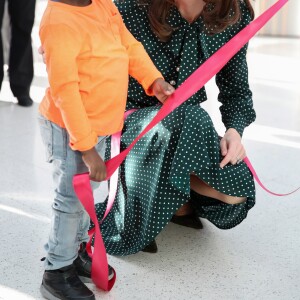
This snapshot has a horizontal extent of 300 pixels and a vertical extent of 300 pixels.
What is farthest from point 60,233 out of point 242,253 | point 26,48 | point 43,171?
point 26,48

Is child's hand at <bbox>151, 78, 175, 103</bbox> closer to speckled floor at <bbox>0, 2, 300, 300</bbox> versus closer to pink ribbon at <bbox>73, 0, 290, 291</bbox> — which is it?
pink ribbon at <bbox>73, 0, 290, 291</bbox>

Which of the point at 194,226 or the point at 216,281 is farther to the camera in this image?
the point at 194,226

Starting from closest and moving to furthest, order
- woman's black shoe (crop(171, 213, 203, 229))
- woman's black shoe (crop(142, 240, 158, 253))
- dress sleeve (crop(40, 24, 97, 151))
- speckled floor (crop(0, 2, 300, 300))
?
dress sleeve (crop(40, 24, 97, 151))
speckled floor (crop(0, 2, 300, 300))
woman's black shoe (crop(142, 240, 158, 253))
woman's black shoe (crop(171, 213, 203, 229))

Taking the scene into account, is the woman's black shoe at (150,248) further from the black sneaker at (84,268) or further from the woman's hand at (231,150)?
the woman's hand at (231,150)

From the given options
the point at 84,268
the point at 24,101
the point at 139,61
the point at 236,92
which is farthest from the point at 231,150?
the point at 24,101

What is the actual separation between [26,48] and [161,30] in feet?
5.80

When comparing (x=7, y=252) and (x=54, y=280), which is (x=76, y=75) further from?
(x=7, y=252)

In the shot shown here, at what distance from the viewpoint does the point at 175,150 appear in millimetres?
1656

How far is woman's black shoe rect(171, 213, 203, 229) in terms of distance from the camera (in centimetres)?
198

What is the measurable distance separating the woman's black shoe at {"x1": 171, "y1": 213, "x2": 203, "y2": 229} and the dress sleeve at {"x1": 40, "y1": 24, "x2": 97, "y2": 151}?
78 cm

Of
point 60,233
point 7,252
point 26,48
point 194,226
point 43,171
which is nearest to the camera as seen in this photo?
point 60,233

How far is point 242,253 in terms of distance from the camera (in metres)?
1.83

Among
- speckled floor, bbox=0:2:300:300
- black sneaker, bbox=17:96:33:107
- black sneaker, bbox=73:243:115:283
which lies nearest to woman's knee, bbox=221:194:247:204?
speckled floor, bbox=0:2:300:300

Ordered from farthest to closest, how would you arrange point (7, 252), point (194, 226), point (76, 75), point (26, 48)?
point (26, 48)
point (194, 226)
point (7, 252)
point (76, 75)
